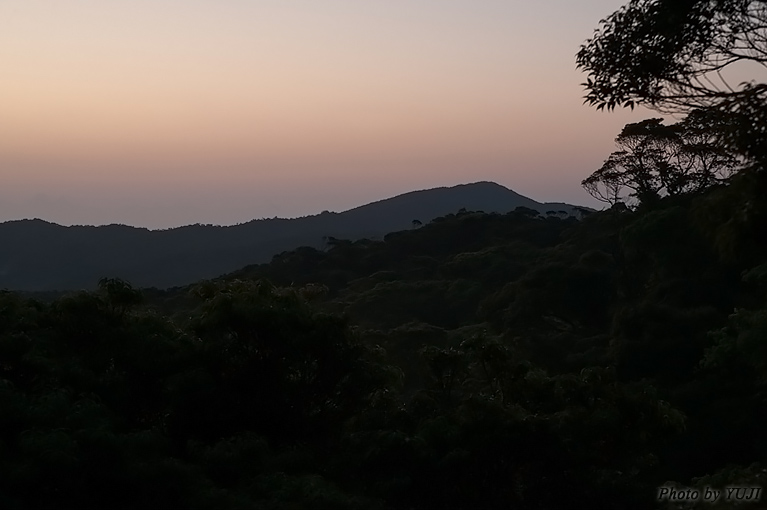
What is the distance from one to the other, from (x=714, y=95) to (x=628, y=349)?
41.4 feet

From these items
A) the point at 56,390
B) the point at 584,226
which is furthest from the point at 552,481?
the point at 584,226

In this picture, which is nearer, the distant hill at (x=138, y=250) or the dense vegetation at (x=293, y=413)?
the dense vegetation at (x=293, y=413)

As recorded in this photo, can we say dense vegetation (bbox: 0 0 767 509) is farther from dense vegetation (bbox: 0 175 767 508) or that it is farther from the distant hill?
the distant hill

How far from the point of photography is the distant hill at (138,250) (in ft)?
445

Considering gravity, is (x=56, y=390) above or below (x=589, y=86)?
below

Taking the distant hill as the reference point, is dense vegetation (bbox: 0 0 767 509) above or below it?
below

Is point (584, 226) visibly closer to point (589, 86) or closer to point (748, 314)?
point (748, 314)

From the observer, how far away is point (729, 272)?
Result: 21719mm

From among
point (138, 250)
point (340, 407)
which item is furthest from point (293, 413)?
point (138, 250)

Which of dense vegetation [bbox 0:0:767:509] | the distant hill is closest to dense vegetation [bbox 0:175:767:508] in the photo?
dense vegetation [bbox 0:0:767:509]

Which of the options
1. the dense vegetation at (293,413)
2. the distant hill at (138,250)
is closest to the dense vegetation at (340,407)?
the dense vegetation at (293,413)

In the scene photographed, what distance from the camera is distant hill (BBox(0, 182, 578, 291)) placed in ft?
445

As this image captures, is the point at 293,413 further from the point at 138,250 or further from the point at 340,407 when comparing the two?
the point at 138,250

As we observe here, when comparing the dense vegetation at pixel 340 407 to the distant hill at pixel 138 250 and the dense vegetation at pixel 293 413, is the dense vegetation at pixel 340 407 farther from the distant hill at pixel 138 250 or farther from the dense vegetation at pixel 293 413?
the distant hill at pixel 138 250
